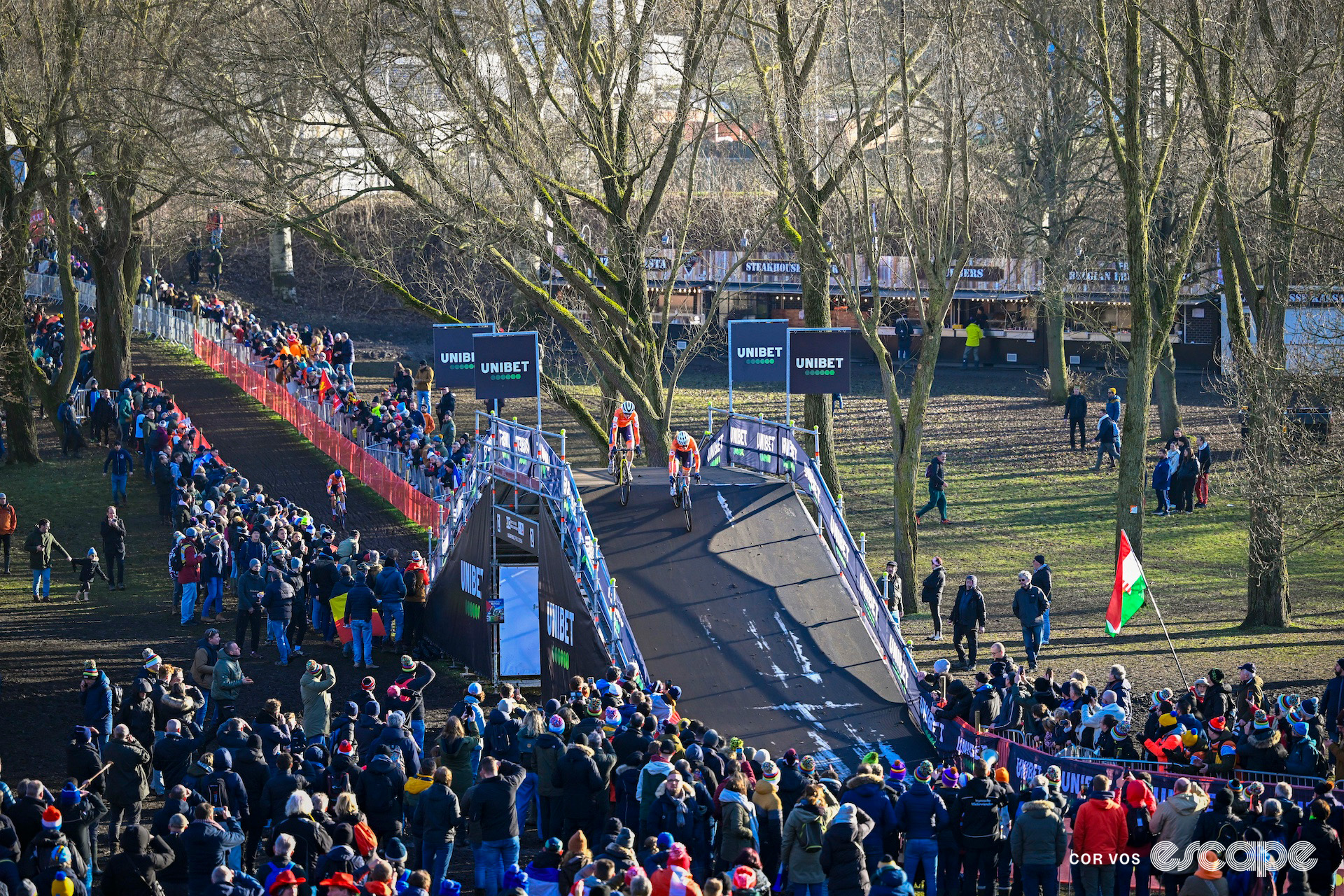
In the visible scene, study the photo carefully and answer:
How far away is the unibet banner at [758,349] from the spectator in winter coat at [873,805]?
37.4 ft

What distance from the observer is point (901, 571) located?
85.9 feet

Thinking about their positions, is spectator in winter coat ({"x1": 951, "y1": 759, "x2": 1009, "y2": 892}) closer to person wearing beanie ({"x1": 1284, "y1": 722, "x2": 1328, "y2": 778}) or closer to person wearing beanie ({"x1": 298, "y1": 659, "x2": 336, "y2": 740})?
person wearing beanie ({"x1": 1284, "y1": 722, "x2": 1328, "y2": 778})

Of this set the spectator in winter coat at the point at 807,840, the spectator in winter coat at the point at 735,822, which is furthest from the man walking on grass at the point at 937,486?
the spectator in winter coat at the point at 807,840

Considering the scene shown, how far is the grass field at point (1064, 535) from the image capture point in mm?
22891

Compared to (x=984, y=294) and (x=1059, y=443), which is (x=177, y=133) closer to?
(x=1059, y=443)

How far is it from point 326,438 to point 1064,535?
57.3 feet

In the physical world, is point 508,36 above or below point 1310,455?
above

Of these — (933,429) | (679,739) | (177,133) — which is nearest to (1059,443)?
(933,429)

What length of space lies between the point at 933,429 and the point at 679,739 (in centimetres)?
2506

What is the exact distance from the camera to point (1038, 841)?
12.8 metres

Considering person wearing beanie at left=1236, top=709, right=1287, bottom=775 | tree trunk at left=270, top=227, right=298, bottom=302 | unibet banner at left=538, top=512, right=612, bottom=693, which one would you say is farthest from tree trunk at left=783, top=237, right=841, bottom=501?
tree trunk at left=270, top=227, right=298, bottom=302

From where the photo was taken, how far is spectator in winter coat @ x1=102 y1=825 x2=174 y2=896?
11781mm

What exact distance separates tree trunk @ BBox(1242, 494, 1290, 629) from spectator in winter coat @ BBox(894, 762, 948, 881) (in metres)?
12.0

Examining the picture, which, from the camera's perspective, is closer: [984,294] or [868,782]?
[868,782]
